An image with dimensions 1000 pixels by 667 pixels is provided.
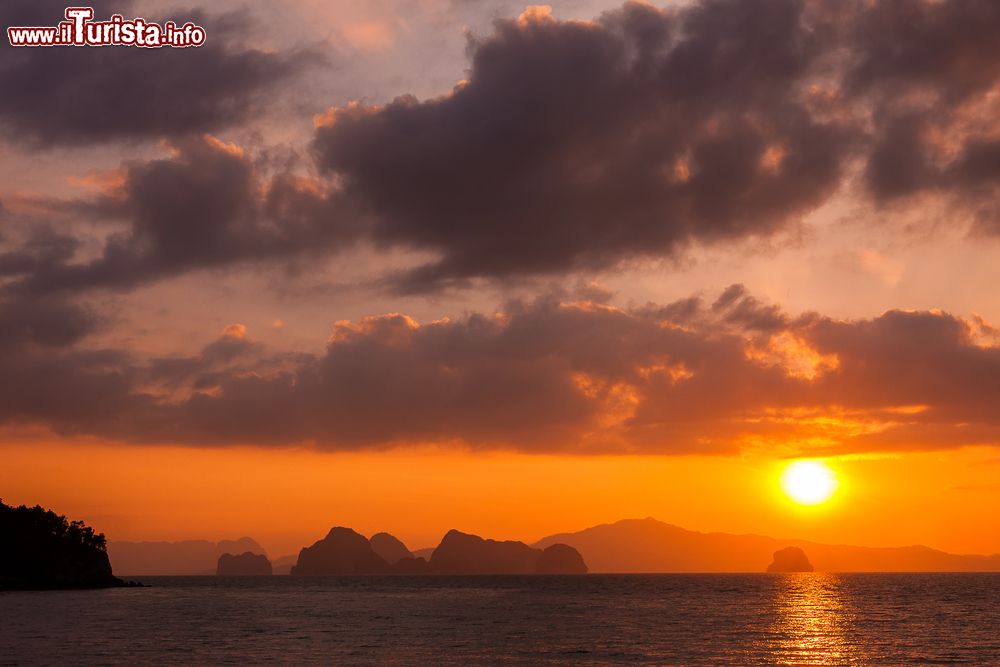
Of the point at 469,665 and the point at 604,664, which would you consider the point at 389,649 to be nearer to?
the point at 469,665

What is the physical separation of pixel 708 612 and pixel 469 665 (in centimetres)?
9013

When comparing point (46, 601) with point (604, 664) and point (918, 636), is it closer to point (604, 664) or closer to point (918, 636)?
point (604, 664)

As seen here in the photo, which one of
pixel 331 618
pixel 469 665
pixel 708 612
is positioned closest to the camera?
pixel 469 665

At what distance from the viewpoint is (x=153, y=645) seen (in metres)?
102

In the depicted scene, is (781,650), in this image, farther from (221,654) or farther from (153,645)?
(153,645)

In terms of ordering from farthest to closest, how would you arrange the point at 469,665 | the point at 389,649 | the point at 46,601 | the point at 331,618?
the point at 46,601, the point at 331,618, the point at 389,649, the point at 469,665

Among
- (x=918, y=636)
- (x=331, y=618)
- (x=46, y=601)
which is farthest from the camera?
(x=46, y=601)

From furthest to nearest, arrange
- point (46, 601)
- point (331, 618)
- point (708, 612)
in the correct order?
point (46, 601), point (708, 612), point (331, 618)

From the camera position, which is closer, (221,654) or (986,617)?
(221,654)

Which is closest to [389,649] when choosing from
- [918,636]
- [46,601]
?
[918,636]

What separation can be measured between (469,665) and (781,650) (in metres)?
35.6

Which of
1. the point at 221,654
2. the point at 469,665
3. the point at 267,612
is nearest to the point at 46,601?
the point at 267,612

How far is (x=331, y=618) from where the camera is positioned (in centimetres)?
15000

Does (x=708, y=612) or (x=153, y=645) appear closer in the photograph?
(x=153, y=645)
